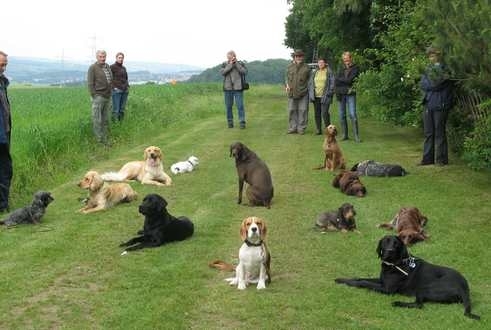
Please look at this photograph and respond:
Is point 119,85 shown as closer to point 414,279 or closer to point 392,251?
point 392,251

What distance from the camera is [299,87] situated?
66.8 ft

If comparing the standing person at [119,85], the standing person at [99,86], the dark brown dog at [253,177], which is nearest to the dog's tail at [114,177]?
the dark brown dog at [253,177]

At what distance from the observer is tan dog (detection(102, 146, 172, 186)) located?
13344mm

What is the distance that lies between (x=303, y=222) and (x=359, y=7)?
43.9 ft

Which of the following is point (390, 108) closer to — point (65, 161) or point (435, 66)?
point (435, 66)

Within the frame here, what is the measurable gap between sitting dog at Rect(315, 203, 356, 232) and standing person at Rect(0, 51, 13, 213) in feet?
16.6

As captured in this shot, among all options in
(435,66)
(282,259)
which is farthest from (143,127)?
(282,259)

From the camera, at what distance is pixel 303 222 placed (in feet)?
33.9

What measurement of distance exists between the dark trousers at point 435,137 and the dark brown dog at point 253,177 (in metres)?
4.71

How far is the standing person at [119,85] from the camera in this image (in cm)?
2033

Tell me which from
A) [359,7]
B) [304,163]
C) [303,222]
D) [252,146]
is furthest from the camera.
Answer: [359,7]

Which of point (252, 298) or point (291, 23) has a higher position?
point (291, 23)

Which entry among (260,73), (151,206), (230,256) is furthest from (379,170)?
(260,73)

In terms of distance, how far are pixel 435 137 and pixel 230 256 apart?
7.53 meters
